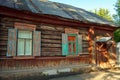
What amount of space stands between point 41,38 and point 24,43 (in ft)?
3.73

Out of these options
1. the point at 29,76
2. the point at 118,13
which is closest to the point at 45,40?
the point at 29,76

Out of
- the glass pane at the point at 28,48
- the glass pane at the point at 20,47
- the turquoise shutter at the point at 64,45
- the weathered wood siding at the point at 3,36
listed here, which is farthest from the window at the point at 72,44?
the weathered wood siding at the point at 3,36

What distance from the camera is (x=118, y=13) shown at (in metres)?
33.9

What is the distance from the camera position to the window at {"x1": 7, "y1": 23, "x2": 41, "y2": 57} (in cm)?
966

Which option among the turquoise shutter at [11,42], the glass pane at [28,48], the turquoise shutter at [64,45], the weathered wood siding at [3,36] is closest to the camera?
the weathered wood siding at [3,36]

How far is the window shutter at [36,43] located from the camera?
1054cm

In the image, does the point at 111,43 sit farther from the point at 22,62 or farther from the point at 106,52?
the point at 22,62

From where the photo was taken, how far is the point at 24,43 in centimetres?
1030

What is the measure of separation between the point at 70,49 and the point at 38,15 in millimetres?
3279

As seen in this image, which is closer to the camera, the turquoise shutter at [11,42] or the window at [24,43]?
the turquoise shutter at [11,42]

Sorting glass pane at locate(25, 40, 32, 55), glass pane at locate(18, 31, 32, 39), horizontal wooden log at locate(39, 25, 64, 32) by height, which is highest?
horizontal wooden log at locate(39, 25, 64, 32)

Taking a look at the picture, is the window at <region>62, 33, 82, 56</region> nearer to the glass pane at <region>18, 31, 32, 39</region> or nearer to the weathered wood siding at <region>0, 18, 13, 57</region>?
the glass pane at <region>18, 31, 32, 39</region>

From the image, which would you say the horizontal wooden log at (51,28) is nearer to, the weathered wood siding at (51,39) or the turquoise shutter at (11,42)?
the weathered wood siding at (51,39)

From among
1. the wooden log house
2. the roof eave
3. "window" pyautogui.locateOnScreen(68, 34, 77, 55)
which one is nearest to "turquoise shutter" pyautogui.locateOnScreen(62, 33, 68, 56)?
the wooden log house
